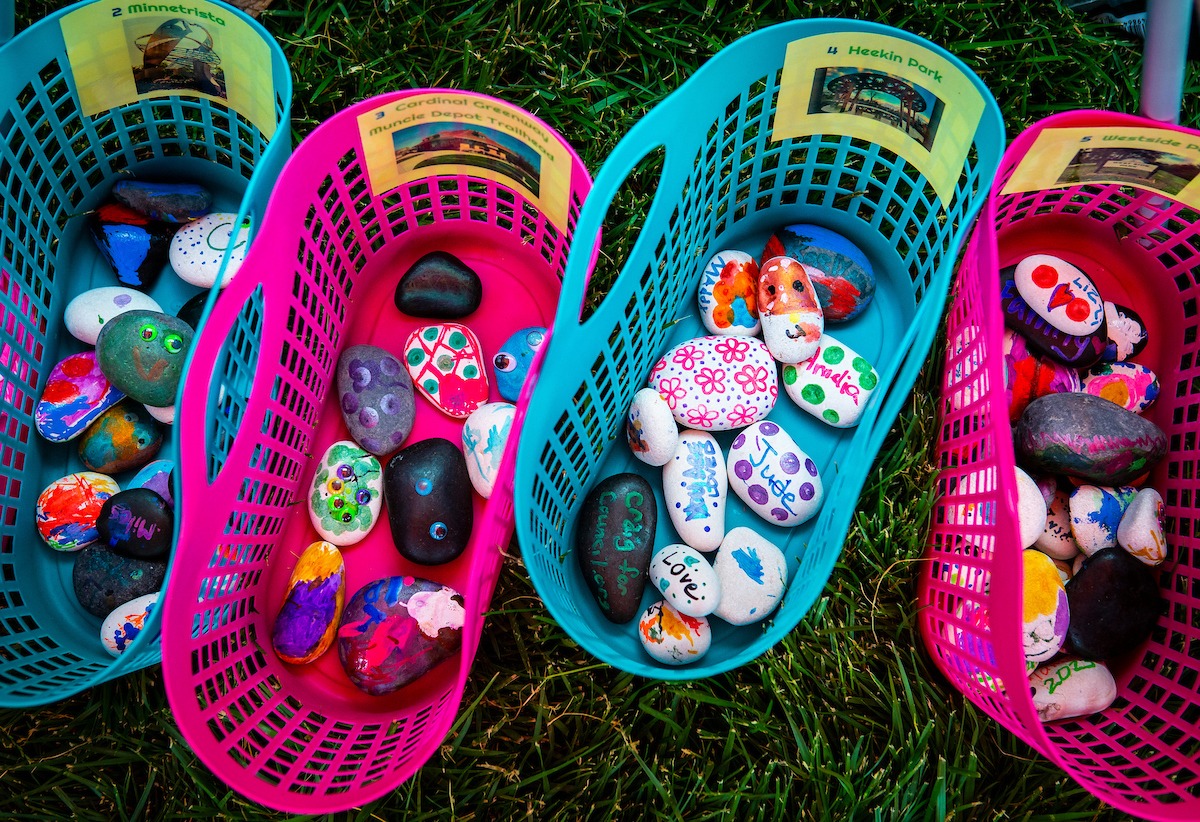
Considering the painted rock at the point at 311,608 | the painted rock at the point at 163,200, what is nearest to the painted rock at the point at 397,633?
→ the painted rock at the point at 311,608

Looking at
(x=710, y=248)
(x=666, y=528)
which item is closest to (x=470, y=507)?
(x=666, y=528)

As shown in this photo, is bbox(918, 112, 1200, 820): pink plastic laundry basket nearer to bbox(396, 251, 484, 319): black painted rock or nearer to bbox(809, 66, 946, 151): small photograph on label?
bbox(809, 66, 946, 151): small photograph on label

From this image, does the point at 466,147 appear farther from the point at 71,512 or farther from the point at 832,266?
the point at 71,512

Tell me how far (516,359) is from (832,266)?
0.48 metres

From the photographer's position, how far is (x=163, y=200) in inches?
50.8

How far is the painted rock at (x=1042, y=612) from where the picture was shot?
1.14 meters

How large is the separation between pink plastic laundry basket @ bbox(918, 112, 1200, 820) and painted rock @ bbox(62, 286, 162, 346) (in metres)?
1.17

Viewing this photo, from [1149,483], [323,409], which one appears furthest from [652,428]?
[1149,483]

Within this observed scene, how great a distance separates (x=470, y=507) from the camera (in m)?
1.22

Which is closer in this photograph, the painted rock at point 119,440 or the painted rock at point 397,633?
the painted rock at point 397,633

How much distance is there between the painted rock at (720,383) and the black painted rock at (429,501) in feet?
1.02

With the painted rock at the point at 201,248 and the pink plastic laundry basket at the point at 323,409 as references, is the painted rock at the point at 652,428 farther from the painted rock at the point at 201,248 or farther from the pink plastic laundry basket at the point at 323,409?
the painted rock at the point at 201,248

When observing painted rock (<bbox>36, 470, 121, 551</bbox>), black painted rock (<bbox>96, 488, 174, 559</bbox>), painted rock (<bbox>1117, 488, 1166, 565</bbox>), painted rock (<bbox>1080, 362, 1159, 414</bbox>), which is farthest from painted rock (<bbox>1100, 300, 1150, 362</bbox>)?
painted rock (<bbox>36, 470, 121, 551</bbox>)

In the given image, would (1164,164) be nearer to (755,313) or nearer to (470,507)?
(755,313)
